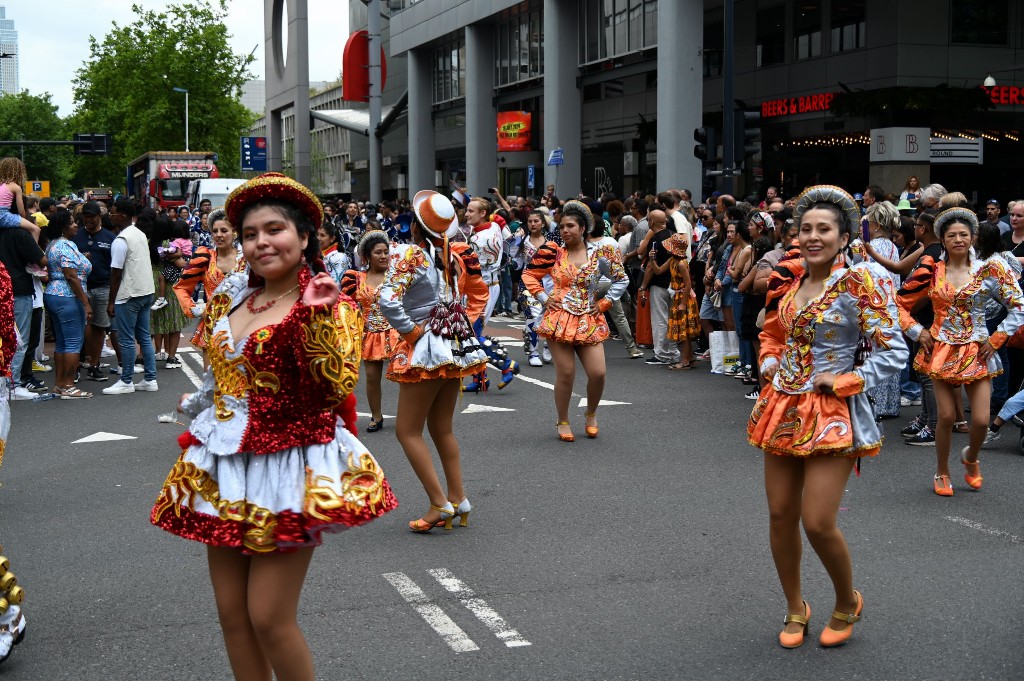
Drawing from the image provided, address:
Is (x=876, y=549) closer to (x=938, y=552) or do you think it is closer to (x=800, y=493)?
(x=938, y=552)

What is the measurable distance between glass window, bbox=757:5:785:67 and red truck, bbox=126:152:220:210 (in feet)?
85.3

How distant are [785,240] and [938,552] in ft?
17.4

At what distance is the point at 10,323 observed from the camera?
183 inches

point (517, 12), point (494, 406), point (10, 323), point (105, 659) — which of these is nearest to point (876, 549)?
point (105, 659)

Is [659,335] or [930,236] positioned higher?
[930,236]

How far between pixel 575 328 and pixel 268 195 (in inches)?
244

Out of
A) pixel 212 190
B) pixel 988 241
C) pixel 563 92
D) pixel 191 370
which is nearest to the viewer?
pixel 988 241

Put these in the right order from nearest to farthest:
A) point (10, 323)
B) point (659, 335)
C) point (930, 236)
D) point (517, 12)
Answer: point (10, 323) < point (930, 236) < point (659, 335) < point (517, 12)

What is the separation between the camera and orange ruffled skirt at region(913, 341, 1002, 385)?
7.84m

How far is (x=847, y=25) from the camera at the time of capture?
86.7 feet

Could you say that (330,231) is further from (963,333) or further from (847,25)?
(847,25)

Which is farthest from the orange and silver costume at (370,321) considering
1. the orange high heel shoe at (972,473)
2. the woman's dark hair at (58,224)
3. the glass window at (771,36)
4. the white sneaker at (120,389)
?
the glass window at (771,36)

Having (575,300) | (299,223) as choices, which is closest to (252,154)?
(575,300)

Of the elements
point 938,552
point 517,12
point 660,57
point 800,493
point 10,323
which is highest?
point 517,12
